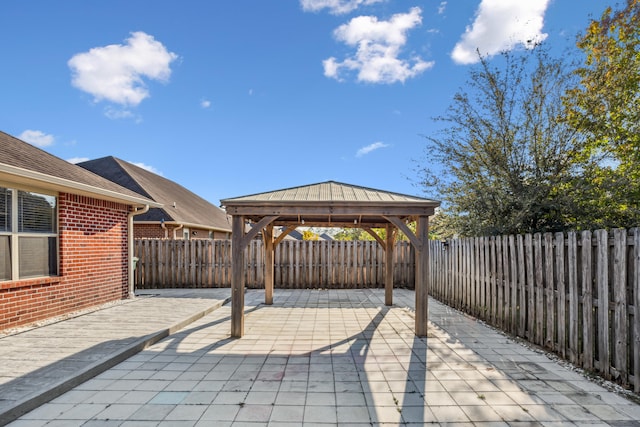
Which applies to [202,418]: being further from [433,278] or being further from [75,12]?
[75,12]

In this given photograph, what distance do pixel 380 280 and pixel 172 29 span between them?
941cm

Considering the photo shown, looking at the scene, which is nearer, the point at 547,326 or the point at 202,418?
the point at 202,418

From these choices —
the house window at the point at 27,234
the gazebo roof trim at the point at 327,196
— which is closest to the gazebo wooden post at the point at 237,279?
the gazebo roof trim at the point at 327,196

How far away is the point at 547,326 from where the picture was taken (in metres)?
4.41

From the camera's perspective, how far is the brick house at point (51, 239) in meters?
5.05

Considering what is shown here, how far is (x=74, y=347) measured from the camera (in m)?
4.22

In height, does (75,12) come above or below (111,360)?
above

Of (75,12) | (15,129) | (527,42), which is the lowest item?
(15,129)

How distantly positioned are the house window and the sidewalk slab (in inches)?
41.9

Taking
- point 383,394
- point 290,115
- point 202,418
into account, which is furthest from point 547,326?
point 290,115

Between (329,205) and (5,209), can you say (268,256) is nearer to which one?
(329,205)

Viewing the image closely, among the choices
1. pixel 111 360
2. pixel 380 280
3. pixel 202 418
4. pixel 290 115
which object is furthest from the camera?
pixel 290 115

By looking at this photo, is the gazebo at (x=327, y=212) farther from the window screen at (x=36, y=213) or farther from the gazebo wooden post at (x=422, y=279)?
the window screen at (x=36, y=213)

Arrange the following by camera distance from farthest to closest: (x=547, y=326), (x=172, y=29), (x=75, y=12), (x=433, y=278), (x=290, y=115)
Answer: (x=290, y=115), (x=433, y=278), (x=172, y=29), (x=75, y=12), (x=547, y=326)
